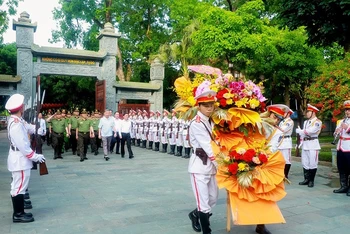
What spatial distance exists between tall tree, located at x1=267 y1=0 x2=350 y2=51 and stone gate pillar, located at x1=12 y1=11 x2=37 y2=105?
39.6ft

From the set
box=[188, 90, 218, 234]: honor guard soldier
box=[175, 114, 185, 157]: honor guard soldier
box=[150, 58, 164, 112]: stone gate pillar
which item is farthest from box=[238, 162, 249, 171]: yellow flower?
box=[150, 58, 164, 112]: stone gate pillar

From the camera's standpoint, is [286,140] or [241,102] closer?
[241,102]

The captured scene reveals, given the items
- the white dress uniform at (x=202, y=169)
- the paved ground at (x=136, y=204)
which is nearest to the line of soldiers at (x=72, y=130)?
the paved ground at (x=136, y=204)

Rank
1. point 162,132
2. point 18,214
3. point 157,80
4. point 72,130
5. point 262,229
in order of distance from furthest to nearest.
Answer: point 157,80 → point 162,132 → point 72,130 → point 18,214 → point 262,229

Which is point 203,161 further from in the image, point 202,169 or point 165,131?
point 165,131

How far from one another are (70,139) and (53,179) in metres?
5.50

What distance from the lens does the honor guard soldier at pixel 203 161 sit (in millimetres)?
4176

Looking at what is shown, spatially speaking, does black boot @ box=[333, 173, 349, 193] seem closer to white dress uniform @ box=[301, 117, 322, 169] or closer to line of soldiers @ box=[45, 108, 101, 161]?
white dress uniform @ box=[301, 117, 322, 169]

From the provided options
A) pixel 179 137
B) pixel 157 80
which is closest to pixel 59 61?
pixel 157 80

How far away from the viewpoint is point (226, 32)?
745 inches

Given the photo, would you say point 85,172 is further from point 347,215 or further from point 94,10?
point 94,10

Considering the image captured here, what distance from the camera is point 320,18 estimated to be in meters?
9.17

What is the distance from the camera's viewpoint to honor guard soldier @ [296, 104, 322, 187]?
7.43 metres

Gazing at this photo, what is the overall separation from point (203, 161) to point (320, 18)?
6.99 m
